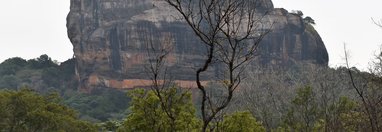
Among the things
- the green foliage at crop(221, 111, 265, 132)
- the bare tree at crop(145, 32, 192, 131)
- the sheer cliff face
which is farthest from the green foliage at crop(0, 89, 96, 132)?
the sheer cliff face

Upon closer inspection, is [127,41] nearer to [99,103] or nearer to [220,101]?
[99,103]

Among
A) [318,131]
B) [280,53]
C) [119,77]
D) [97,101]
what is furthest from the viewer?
[280,53]

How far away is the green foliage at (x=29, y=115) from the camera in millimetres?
24516

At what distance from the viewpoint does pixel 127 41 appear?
73.2m

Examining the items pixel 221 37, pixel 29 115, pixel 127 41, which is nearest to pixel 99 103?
pixel 127 41

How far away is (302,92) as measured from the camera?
21250mm

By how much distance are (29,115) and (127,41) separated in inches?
1926

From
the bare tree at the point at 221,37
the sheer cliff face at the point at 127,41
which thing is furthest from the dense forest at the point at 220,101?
the sheer cliff face at the point at 127,41

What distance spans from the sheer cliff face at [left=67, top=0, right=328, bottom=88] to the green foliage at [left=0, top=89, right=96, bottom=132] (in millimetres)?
45008

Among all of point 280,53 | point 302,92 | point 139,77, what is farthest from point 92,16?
point 302,92

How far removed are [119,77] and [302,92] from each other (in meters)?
53.2

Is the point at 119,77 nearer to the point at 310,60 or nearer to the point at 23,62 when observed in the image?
the point at 23,62

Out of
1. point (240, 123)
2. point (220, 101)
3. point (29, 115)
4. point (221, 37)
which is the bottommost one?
point (29, 115)

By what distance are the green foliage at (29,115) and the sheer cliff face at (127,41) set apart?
4501 centimetres
